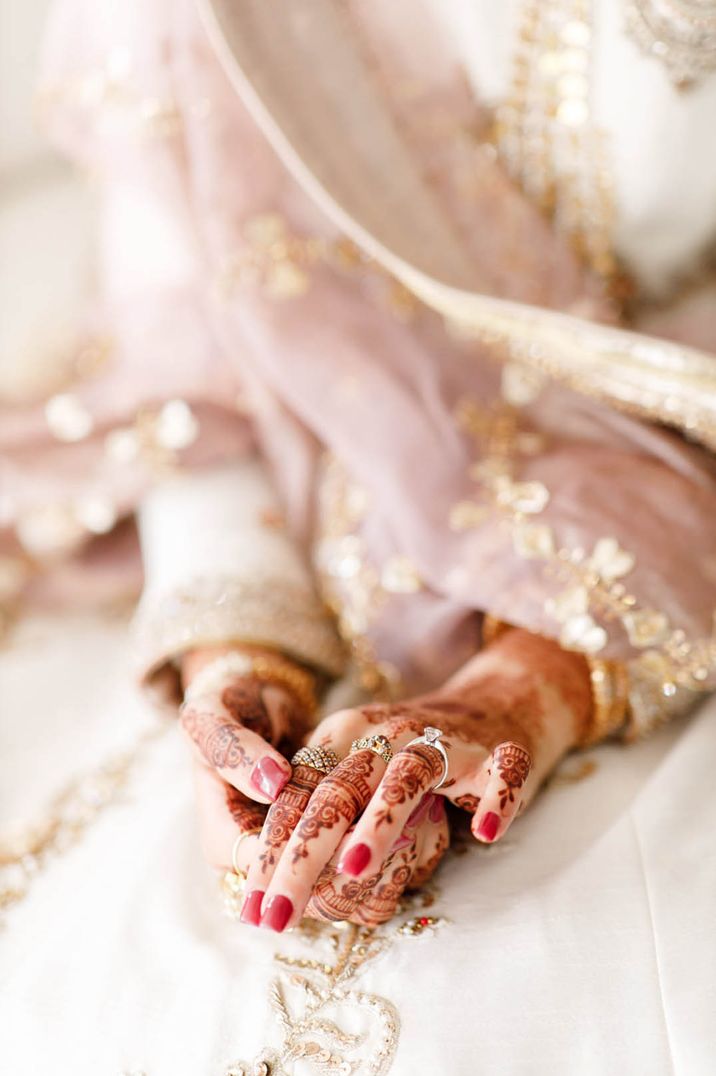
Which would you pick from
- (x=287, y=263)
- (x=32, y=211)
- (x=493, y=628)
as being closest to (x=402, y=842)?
(x=493, y=628)

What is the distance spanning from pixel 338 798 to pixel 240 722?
0.12 metres

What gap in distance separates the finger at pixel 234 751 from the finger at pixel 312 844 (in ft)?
0.11

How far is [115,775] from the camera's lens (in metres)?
0.76

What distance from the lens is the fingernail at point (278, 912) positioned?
0.48 metres

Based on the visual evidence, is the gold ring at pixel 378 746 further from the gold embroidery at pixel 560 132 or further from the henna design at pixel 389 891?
the gold embroidery at pixel 560 132

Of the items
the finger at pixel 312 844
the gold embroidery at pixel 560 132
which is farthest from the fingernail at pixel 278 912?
the gold embroidery at pixel 560 132

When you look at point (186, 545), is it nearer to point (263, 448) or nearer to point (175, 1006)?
point (263, 448)

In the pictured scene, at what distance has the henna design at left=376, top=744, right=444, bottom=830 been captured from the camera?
1.63 ft

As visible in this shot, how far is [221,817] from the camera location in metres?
0.58

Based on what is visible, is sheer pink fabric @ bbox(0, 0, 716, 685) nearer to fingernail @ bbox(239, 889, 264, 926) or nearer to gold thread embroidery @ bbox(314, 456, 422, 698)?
gold thread embroidery @ bbox(314, 456, 422, 698)

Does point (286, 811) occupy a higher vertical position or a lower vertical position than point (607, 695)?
higher

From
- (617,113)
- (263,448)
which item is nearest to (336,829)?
(263,448)

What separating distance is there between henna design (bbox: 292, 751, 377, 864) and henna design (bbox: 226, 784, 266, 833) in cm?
7

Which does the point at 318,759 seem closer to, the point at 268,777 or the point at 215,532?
the point at 268,777
